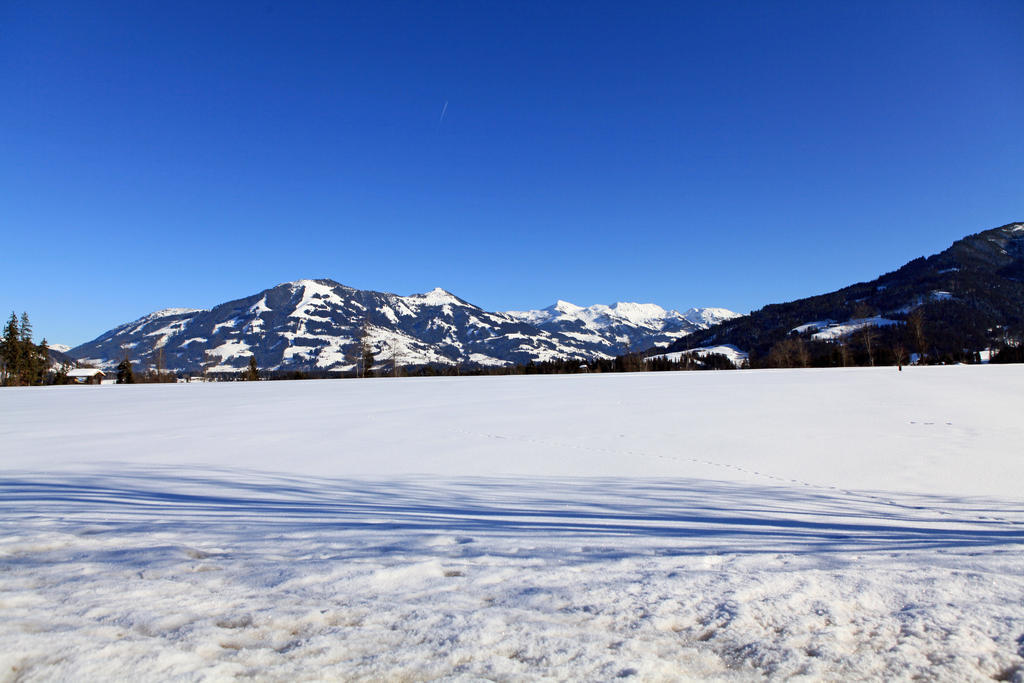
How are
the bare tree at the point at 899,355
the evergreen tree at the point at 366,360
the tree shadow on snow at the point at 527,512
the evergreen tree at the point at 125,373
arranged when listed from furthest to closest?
the evergreen tree at the point at 366,360 < the evergreen tree at the point at 125,373 < the bare tree at the point at 899,355 < the tree shadow on snow at the point at 527,512

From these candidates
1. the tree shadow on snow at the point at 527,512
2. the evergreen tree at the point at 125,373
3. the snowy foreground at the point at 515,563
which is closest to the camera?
the snowy foreground at the point at 515,563

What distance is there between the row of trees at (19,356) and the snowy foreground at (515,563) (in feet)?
237

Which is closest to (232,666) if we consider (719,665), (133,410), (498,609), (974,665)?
(498,609)

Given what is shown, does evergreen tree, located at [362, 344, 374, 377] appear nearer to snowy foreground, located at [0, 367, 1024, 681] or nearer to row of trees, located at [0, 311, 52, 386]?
row of trees, located at [0, 311, 52, 386]

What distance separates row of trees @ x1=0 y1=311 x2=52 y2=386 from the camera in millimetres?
59812

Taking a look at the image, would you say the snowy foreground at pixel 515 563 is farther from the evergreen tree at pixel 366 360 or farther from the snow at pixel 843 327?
the snow at pixel 843 327

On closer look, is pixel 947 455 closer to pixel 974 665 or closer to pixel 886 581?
pixel 886 581

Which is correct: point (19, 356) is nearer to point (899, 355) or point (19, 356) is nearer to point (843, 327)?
point (899, 355)

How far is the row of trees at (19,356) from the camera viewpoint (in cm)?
5981

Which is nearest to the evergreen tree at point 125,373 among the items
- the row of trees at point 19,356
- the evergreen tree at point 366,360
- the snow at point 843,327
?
the row of trees at point 19,356

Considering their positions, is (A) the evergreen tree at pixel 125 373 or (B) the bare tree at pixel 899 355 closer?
(B) the bare tree at pixel 899 355

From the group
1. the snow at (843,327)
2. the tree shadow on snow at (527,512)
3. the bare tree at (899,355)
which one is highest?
the snow at (843,327)

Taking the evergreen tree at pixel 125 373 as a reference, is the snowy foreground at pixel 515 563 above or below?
below

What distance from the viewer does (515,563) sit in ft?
12.0
